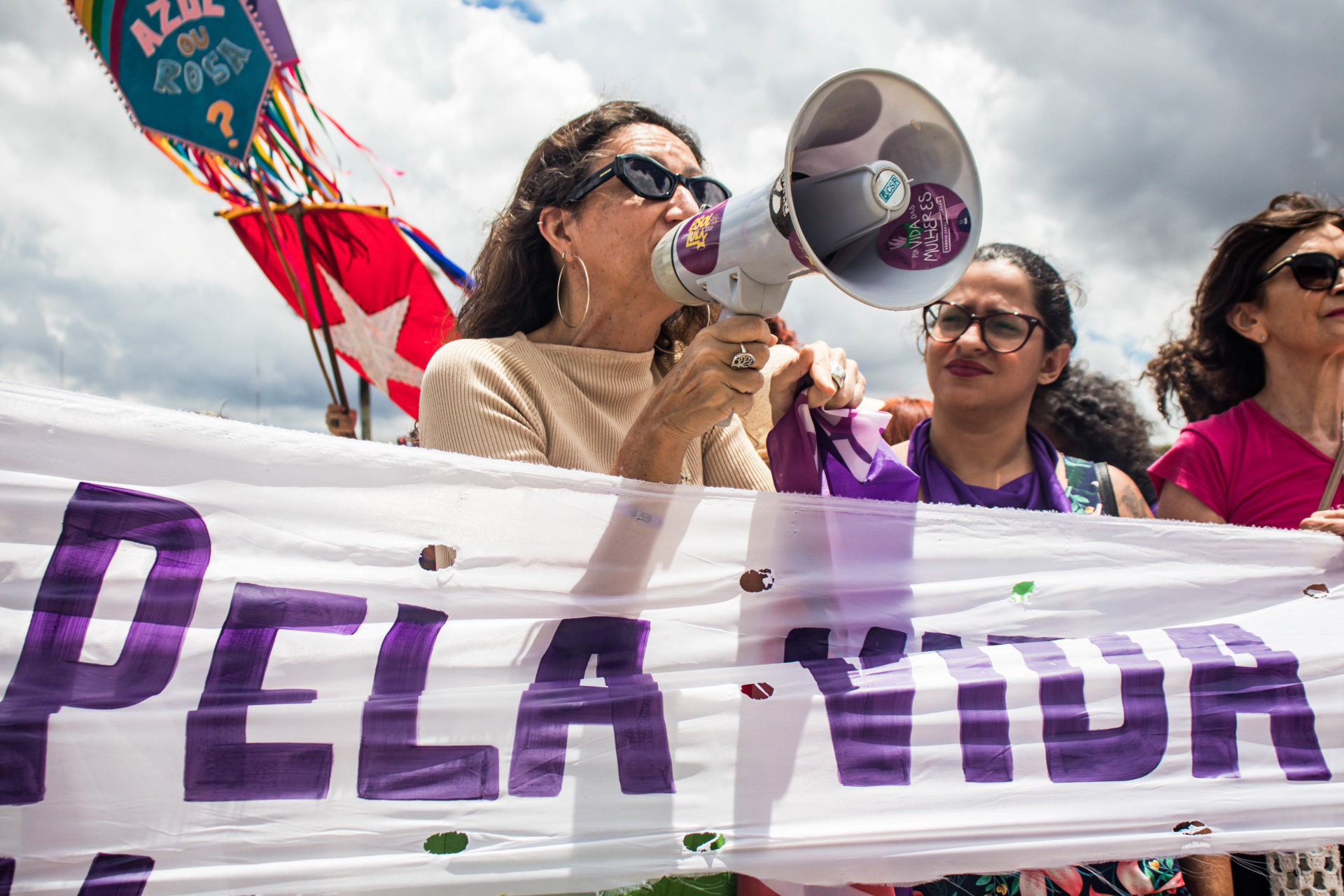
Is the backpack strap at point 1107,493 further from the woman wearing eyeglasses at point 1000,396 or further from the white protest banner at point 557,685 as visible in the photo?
the white protest banner at point 557,685

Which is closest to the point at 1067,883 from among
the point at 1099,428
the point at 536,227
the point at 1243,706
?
the point at 1243,706

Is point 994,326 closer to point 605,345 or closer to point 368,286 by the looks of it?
point 605,345

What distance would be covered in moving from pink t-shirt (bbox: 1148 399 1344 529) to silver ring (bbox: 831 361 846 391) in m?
1.23

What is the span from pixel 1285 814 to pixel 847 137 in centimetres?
149

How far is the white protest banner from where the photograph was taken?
49.3 inches

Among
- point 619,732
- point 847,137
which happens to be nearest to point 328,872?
point 619,732

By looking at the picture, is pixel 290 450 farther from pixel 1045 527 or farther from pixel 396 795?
pixel 1045 527

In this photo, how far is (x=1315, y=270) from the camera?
2.14 metres

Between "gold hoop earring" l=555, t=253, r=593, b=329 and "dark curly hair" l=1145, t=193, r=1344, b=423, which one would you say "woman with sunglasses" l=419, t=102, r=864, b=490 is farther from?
"dark curly hair" l=1145, t=193, r=1344, b=423

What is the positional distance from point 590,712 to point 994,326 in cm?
157

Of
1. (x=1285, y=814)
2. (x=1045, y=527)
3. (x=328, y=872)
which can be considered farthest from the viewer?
(x=1045, y=527)

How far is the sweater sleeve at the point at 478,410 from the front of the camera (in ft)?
4.97

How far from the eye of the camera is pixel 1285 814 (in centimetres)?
154

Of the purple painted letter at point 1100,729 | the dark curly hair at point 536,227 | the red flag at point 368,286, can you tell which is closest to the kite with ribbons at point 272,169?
the red flag at point 368,286
